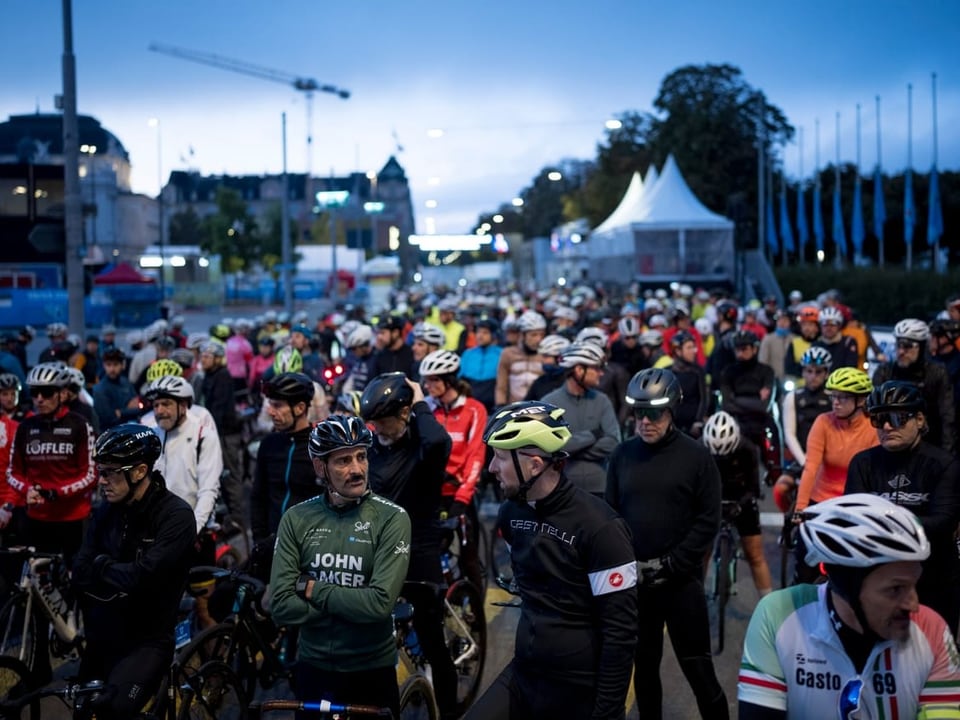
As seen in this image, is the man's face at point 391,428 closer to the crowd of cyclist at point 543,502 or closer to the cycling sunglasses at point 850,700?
the crowd of cyclist at point 543,502

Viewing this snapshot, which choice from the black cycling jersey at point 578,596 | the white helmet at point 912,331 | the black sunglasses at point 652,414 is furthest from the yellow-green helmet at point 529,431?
the white helmet at point 912,331

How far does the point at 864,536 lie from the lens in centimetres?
308

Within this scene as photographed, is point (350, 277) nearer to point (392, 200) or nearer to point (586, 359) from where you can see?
point (586, 359)

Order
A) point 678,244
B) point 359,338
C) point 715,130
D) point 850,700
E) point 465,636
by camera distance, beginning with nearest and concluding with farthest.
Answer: point 850,700 < point 465,636 < point 359,338 < point 678,244 < point 715,130

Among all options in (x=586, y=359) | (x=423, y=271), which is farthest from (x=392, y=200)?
(x=586, y=359)

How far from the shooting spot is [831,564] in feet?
10.3

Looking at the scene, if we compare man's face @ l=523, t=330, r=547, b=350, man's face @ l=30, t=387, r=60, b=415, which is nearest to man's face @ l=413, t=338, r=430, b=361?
man's face @ l=523, t=330, r=547, b=350

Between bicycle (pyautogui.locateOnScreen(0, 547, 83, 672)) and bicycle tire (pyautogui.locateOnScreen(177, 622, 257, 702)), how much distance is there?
1.15 metres

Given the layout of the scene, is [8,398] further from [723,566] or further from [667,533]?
[667,533]

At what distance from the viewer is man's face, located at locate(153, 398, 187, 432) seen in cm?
788

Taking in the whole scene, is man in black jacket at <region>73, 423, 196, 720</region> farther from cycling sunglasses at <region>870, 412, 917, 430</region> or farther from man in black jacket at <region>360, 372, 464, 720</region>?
cycling sunglasses at <region>870, 412, 917, 430</region>

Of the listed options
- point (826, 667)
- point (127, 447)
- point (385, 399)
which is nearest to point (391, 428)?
point (385, 399)

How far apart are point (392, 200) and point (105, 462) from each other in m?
186

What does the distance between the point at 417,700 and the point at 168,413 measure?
9.26 ft
